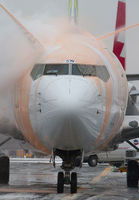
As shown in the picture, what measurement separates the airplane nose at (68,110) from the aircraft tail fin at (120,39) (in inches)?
364

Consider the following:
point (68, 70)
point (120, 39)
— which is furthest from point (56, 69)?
point (120, 39)

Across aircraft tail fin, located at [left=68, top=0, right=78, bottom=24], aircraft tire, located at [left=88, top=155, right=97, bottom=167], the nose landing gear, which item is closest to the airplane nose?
the nose landing gear

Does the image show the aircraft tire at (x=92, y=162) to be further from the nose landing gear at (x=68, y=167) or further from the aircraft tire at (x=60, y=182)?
the nose landing gear at (x=68, y=167)

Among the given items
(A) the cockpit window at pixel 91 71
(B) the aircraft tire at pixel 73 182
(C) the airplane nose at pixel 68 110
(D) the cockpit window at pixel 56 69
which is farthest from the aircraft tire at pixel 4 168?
(A) the cockpit window at pixel 91 71

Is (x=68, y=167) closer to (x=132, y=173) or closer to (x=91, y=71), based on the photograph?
(x=91, y=71)

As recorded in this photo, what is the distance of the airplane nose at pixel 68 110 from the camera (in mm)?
8297

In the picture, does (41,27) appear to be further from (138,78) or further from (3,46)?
(138,78)

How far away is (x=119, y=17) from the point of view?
22125 mm

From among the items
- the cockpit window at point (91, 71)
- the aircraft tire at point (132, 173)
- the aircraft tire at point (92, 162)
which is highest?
the cockpit window at point (91, 71)

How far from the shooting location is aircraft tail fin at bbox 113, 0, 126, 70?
19.4 metres

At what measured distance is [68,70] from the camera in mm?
9367

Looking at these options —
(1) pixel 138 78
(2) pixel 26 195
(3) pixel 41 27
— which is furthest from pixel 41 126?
(1) pixel 138 78

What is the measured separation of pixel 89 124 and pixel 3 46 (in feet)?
8.84

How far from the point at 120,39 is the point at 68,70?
433 inches
